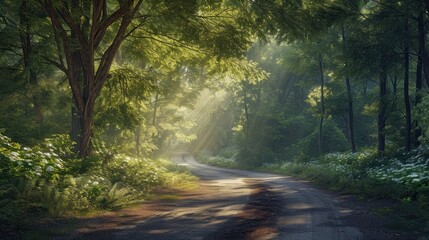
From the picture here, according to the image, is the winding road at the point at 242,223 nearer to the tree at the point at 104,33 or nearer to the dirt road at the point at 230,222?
the dirt road at the point at 230,222

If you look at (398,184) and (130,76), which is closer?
(398,184)

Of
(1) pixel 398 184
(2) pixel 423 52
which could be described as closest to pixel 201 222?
(1) pixel 398 184

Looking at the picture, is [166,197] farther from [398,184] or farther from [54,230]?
[398,184]

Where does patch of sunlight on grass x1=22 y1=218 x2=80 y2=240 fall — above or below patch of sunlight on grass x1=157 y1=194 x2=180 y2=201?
below

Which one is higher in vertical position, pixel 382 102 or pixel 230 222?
pixel 382 102

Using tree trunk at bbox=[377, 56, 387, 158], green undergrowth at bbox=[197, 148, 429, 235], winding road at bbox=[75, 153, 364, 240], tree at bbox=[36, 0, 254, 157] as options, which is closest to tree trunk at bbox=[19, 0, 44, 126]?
tree at bbox=[36, 0, 254, 157]

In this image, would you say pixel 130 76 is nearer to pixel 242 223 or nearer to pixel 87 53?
pixel 87 53

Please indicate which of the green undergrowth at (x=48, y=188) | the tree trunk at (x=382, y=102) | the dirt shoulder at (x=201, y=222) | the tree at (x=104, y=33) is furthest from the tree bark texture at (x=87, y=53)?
the tree trunk at (x=382, y=102)

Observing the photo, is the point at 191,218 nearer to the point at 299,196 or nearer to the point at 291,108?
the point at 299,196

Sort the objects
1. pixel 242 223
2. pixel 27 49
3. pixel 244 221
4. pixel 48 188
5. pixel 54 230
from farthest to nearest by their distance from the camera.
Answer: pixel 27 49
pixel 244 221
pixel 242 223
pixel 48 188
pixel 54 230

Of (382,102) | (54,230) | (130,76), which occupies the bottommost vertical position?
(54,230)

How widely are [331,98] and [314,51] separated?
14.0ft

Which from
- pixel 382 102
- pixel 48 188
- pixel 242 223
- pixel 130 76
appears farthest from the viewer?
pixel 382 102

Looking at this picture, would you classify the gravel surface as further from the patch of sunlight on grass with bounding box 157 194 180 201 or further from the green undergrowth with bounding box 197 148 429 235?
the patch of sunlight on grass with bounding box 157 194 180 201
